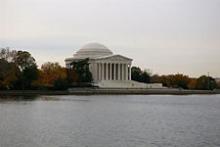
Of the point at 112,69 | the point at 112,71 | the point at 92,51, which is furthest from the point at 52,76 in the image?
the point at 92,51

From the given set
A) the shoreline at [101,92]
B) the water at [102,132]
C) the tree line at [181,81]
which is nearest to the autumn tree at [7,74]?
the shoreline at [101,92]

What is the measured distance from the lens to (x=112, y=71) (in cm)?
16112

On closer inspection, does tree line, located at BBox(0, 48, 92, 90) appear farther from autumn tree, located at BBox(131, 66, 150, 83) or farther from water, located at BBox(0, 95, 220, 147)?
water, located at BBox(0, 95, 220, 147)

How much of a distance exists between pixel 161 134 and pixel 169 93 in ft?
321

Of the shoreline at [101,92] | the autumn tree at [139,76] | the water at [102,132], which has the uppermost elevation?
the autumn tree at [139,76]

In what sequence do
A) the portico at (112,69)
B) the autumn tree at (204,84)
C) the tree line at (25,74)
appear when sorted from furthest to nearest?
1. the portico at (112,69)
2. the autumn tree at (204,84)
3. the tree line at (25,74)

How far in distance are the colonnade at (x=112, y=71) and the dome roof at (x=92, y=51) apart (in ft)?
22.9

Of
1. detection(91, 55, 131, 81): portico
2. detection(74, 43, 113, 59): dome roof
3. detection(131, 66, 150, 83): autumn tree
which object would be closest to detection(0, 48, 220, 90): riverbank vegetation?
detection(131, 66, 150, 83): autumn tree

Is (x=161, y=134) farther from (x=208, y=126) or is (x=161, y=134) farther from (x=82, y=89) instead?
(x=82, y=89)

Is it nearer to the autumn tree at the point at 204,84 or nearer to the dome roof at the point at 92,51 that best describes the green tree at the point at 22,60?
the dome roof at the point at 92,51

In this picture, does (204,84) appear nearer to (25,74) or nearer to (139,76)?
(139,76)

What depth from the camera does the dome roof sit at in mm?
168875

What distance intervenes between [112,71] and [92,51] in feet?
43.7

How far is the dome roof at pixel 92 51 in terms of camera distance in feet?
554
